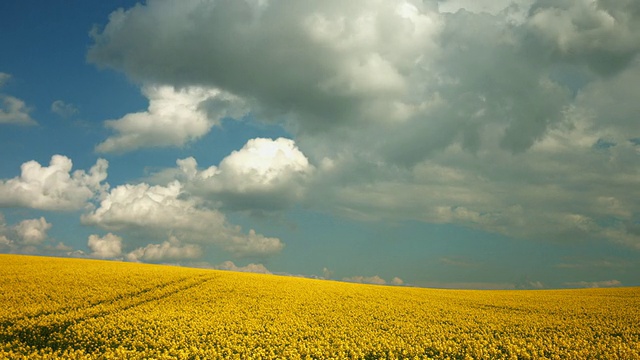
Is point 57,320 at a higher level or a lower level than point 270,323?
lower

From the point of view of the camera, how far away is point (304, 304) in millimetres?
37000

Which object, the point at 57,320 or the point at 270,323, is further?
the point at 270,323

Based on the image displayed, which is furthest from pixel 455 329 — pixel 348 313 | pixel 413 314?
pixel 348 313

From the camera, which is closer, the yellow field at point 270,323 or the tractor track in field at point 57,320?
the yellow field at point 270,323

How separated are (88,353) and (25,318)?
27.6 feet

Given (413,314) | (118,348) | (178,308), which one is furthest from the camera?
(413,314)

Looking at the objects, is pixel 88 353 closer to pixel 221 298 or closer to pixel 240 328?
pixel 240 328

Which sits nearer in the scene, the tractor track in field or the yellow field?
the yellow field

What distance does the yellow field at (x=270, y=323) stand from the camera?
2278 cm

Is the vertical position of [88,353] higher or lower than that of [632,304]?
lower

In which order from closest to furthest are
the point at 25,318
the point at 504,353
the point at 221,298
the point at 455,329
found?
the point at 504,353
the point at 25,318
the point at 455,329
the point at 221,298

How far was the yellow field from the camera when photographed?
22.8 m

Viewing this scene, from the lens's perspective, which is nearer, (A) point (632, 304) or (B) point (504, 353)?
(B) point (504, 353)

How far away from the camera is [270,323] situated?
28.9m
